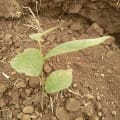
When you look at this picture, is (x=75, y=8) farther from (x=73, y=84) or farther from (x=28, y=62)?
(x=28, y=62)

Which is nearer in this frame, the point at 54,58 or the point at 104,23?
the point at 54,58

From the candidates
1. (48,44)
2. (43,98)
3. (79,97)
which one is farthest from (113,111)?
(48,44)

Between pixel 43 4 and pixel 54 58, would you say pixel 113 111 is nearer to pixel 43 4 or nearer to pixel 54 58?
pixel 54 58

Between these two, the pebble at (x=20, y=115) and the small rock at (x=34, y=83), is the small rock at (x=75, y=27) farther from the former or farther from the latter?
the pebble at (x=20, y=115)

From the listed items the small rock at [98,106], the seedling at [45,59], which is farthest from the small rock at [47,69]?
the small rock at [98,106]

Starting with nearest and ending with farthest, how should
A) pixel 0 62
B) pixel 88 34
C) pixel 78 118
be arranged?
pixel 78 118 → pixel 0 62 → pixel 88 34

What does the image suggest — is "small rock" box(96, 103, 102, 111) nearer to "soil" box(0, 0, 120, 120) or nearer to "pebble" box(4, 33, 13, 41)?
"soil" box(0, 0, 120, 120)

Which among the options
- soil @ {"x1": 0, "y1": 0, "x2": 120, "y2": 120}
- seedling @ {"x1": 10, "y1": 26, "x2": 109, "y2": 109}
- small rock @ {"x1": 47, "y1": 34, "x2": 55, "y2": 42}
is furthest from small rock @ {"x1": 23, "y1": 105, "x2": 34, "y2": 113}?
small rock @ {"x1": 47, "y1": 34, "x2": 55, "y2": 42}
